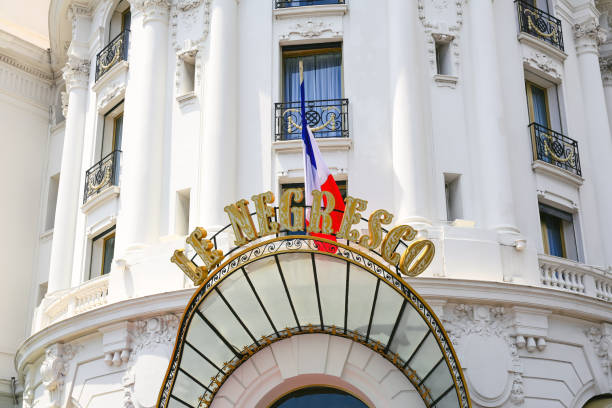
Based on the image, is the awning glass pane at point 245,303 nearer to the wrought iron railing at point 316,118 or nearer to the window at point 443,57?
the wrought iron railing at point 316,118

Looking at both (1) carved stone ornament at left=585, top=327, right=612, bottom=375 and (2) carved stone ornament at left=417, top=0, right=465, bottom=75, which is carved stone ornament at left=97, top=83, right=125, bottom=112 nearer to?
(2) carved stone ornament at left=417, top=0, right=465, bottom=75

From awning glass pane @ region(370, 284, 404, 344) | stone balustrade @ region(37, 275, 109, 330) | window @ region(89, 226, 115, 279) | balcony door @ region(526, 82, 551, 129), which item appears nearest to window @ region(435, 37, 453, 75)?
balcony door @ region(526, 82, 551, 129)

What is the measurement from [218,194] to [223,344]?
346cm

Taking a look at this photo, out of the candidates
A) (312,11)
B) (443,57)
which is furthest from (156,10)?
(443,57)

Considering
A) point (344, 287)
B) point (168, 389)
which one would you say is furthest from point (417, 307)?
point (168, 389)

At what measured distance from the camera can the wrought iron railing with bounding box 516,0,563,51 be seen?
21.5 metres

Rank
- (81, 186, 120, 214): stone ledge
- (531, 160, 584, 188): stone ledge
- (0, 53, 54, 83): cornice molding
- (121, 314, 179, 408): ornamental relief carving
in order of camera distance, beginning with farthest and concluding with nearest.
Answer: (0, 53, 54, 83): cornice molding
(81, 186, 120, 214): stone ledge
(531, 160, 584, 188): stone ledge
(121, 314, 179, 408): ornamental relief carving

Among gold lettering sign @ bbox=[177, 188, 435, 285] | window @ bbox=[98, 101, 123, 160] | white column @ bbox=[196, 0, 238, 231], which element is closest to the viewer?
gold lettering sign @ bbox=[177, 188, 435, 285]

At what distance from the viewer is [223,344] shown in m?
16.7

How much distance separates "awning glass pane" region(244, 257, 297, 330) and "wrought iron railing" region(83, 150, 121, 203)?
669 cm

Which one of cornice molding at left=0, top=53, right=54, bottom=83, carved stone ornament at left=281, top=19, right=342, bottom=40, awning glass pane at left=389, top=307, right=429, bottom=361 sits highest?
cornice molding at left=0, top=53, right=54, bottom=83

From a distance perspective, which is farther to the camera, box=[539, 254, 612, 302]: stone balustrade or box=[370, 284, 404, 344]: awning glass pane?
box=[539, 254, 612, 302]: stone balustrade

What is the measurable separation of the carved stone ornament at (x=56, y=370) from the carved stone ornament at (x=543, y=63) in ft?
40.2

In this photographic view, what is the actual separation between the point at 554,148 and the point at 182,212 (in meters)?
8.62
